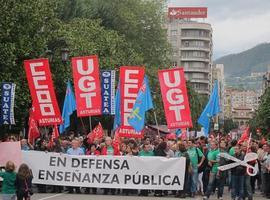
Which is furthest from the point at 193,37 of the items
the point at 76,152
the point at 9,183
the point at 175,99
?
the point at 9,183

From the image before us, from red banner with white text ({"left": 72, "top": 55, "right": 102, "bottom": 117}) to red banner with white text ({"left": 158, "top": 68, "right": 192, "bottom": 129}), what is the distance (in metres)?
2.25

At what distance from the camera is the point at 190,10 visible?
162m

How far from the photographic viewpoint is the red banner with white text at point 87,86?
21.6 meters

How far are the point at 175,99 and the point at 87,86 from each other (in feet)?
10.0

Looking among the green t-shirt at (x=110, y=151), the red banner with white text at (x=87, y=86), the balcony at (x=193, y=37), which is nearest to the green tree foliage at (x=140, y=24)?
the red banner with white text at (x=87, y=86)

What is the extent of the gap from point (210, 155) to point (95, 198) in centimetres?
367

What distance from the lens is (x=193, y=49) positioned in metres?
152

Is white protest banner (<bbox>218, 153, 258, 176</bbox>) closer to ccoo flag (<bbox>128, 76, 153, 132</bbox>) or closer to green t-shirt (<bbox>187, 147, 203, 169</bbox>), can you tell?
green t-shirt (<bbox>187, 147, 203, 169</bbox>)

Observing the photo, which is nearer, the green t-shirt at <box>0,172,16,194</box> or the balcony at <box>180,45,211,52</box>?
the green t-shirt at <box>0,172,16,194</box>

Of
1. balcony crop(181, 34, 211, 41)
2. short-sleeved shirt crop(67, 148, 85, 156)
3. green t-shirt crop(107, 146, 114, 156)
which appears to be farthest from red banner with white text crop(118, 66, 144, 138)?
balcony crop(181, 34, 211, 41)

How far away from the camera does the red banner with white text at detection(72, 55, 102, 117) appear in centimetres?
2161

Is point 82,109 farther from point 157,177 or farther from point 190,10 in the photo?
point 190,10

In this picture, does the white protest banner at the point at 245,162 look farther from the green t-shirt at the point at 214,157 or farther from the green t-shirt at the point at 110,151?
the green t-shirt at the point at 110,151

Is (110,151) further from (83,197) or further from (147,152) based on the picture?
(83,197)
